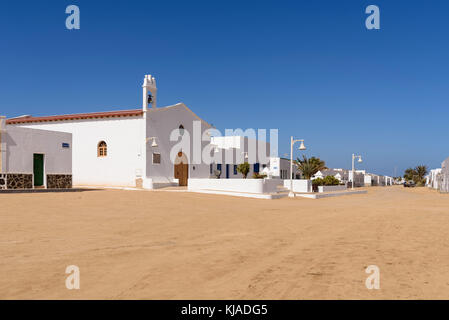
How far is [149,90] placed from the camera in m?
27.0

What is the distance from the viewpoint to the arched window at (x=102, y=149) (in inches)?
1074

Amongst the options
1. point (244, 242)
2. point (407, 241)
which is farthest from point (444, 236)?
point (244, 242)

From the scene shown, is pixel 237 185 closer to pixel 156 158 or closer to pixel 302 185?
pixel 156 158

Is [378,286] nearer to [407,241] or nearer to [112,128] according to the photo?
[407,241]

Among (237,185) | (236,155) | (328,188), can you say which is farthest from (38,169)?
(236,155)

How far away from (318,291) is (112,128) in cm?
2505

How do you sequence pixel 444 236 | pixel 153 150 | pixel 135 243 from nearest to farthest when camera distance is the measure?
pixel 135 243 < pixel 444 236 < pixel 153 150

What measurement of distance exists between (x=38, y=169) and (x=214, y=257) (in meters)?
17.4

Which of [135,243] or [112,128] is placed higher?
[112,128]

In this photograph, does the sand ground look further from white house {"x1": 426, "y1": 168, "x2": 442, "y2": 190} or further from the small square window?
white house {"x1": 426, "y1": 168, "x2": 442, "y2": 190}

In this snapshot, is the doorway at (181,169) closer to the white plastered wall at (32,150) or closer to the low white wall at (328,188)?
the white plastered wall at (32,150)

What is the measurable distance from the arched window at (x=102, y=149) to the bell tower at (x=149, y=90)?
4.43m

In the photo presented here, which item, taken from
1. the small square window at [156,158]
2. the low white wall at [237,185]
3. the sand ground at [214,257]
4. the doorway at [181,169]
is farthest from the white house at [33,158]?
the doorway at [181,169]

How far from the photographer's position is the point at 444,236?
27.8 ft
